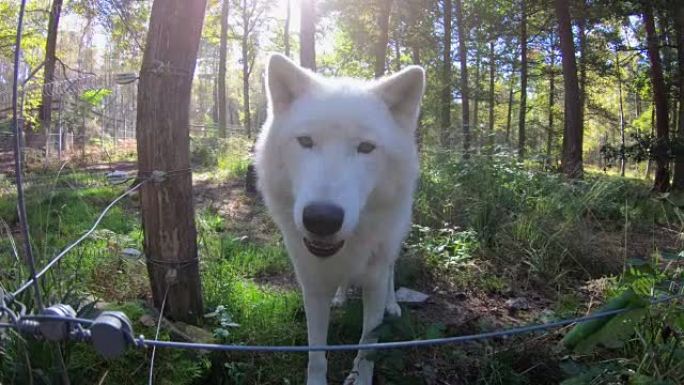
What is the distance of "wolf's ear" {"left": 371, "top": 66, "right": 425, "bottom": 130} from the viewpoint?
2312 mm

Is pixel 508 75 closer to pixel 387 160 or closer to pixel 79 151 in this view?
pixel 79 151

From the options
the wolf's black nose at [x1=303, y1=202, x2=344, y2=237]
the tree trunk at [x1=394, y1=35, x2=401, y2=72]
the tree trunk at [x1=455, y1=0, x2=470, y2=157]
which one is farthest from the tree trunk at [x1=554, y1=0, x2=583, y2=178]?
the wolf's black nose at [x1=303, y1=202, x2=344, y2=237]

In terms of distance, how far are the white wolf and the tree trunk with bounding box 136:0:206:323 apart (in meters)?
0.45

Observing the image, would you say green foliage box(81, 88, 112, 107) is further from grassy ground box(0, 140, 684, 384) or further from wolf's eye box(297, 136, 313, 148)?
wolf's eye box(297, 136, 313, 148)

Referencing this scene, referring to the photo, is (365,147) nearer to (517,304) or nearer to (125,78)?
(125,78)

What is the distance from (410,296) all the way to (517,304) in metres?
0.80

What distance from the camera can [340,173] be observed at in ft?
6.02

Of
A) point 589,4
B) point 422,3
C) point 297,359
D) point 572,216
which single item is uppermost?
point 422,3

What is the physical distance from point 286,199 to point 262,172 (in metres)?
0.21

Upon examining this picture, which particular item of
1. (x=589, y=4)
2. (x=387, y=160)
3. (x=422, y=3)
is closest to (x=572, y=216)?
(x=387, y=160)

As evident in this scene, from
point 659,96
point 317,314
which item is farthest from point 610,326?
point 659,96

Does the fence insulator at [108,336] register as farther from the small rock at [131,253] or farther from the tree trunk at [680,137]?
the tree trunk at [680,137]

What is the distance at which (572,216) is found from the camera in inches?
177

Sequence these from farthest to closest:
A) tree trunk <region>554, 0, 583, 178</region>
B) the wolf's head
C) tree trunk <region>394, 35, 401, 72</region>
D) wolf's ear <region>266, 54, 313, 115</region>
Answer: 1. tree trunk <region>394, 35, 401, 72</region>
2. tree trunk <region>554, 0, 583, 178</region>
3. wolf's ear <region>266, 54, 313, 115</region>
4. the wolf's head
